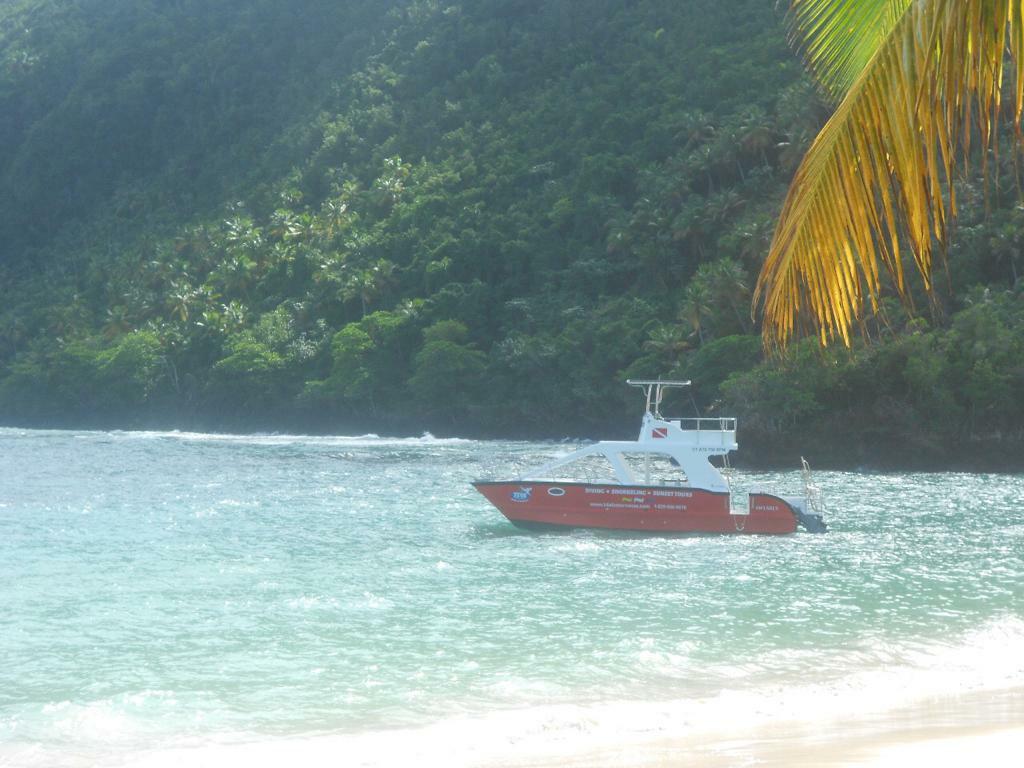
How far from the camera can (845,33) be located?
4.43 m

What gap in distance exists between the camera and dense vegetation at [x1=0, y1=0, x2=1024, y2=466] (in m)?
53.6

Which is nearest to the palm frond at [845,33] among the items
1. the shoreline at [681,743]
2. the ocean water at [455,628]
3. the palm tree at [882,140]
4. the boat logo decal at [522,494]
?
the palm tree at [882,140]

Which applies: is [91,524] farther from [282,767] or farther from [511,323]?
[511,323]

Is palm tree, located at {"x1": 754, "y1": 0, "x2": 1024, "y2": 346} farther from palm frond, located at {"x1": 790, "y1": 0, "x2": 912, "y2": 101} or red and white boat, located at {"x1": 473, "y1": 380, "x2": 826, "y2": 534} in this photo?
red and white boat, located at {"x1": 473, "y1": 380, "x2": 826, "y2": 534}

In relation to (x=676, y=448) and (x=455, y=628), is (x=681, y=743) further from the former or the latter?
(x=676, y=448)

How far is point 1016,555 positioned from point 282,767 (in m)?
17.5

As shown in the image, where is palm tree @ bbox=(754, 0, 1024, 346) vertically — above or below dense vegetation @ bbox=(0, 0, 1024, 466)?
below

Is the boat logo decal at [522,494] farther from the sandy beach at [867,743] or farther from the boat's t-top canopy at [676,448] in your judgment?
the sandy beach at [867,743]

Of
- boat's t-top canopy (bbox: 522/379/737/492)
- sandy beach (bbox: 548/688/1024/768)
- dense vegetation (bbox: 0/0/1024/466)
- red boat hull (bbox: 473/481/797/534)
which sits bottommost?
sandy beach (bbox: 548/688/1024/768)

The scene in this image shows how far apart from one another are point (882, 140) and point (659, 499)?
858 inches

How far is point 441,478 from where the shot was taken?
4331cm

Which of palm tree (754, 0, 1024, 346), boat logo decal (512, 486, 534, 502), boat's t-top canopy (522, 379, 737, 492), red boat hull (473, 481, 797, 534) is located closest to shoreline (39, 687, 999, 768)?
palm tree (754, 0, 1024, 346)

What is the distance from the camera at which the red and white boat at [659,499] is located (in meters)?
25.6

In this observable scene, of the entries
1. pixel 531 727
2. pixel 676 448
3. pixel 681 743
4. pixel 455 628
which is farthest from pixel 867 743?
pixel 676 448
